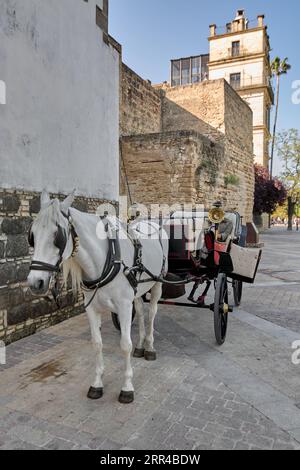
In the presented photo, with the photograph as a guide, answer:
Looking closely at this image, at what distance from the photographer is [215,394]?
3488 mm

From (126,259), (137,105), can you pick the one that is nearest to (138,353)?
(126,259)

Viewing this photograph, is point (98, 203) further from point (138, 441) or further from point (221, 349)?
point (138, 441)

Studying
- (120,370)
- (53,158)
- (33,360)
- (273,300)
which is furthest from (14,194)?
(273,300)

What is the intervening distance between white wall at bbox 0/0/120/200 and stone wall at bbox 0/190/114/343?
25cm

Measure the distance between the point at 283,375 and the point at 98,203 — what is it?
15.1 feet

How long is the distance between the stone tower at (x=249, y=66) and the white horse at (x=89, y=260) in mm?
38821

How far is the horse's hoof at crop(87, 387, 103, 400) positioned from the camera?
3.40m

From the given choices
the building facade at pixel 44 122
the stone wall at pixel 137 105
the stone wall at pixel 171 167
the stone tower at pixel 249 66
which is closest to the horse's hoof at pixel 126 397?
the building facade at pixel 44 122

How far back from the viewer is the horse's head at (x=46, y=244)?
8.48 feet

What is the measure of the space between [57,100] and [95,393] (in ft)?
14.6

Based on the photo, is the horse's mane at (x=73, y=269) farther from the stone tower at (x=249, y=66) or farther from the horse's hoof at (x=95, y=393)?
the stone tower at (x=249, y=66)

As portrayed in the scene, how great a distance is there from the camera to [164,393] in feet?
11.5

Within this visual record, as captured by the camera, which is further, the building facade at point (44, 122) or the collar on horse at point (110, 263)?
the building facade at point (44, 122)

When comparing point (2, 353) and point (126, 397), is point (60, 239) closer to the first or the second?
point (126, 397)
